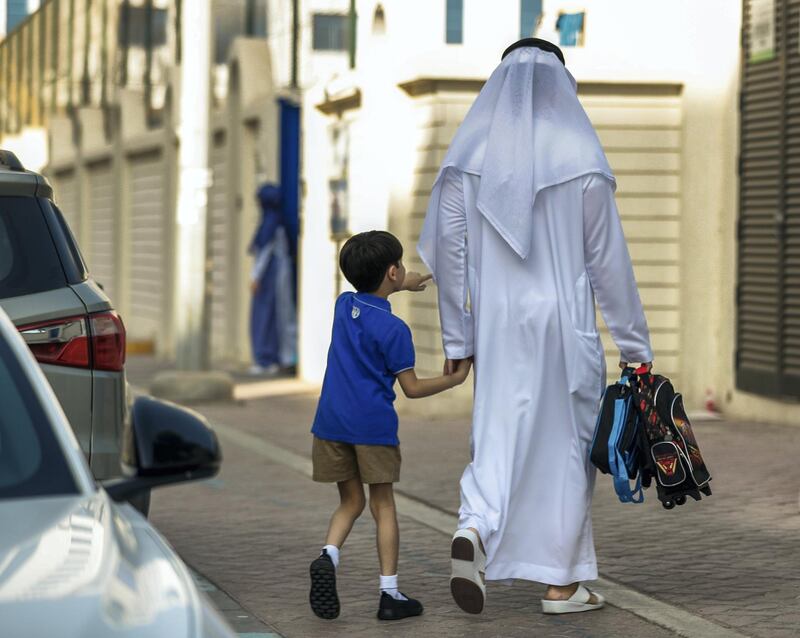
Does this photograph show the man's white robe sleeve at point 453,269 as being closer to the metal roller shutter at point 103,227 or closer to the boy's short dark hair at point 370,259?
the boy's short dark hair at point 370,259

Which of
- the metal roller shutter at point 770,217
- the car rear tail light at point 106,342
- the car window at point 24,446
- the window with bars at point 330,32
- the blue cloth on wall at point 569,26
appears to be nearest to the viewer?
the car window at point 24,446

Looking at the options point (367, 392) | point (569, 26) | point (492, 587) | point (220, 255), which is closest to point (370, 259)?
point (367, 392)

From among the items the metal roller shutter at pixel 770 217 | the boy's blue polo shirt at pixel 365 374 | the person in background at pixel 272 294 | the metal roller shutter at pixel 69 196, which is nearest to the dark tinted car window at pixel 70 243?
the boy's blue polo shirt at pixel 365 374

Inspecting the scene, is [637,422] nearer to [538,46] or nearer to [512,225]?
[512,225]

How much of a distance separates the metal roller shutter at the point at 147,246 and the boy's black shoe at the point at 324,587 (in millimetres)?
18671

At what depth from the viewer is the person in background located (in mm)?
18484

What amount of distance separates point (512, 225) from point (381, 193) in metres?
9.08

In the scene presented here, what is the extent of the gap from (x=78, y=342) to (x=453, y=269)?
1279 millimetres

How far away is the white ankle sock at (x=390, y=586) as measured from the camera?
19.4 ft

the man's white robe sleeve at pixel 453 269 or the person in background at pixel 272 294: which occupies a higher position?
the man's white robe sleeve at pixel 453 269

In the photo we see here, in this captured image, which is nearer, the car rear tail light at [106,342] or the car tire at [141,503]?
the car rear tail light at [106,342]

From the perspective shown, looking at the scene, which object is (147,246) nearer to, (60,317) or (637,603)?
(637,603)

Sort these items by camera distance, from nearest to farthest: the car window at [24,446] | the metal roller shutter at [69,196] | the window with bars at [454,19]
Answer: the car window at [24,446]
the window with bars at [454,19]
the metal roller shutter at [69,196]

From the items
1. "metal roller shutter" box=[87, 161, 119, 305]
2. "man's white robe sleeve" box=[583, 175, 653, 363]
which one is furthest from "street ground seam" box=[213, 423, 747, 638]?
"metal roller shutter" box=[87, 161, 119, 305]
